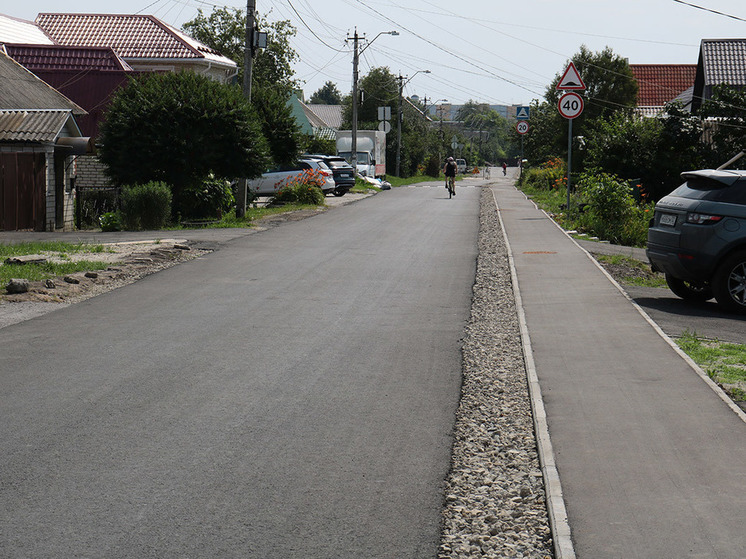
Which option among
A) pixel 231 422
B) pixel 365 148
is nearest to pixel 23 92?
pixel 231 422

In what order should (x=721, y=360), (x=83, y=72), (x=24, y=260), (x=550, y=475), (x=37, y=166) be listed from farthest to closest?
(x=83, y=72), (x=37, y=166), (x=24, y=260), (x=721, y=360), (x=550, y=475)

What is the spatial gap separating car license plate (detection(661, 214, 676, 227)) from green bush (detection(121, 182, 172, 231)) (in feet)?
47.6

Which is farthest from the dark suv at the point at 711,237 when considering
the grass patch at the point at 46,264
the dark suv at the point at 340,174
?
the dark suv at the point at 340,174

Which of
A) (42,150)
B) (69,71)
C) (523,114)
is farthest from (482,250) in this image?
(523,114)

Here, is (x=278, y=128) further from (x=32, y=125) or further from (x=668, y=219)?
(x=668, y=219)

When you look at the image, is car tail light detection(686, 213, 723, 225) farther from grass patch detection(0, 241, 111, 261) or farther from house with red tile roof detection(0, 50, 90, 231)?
house with red tile roof detection(0, 50, 90, 231)

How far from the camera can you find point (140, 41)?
46.1 m

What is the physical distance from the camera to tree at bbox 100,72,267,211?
2528 centimetres

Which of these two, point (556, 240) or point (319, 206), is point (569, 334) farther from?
point (319, 206)

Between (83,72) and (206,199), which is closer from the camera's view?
(206,199)

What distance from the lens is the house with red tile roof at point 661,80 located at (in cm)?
6259

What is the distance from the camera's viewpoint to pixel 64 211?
26.6 meters

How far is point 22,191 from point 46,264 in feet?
35.1

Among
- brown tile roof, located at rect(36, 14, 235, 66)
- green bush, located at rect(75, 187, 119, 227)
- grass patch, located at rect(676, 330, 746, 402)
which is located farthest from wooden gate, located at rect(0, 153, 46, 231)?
brown tile roof, located at rect(36, 14, 235, 66)
